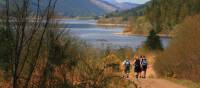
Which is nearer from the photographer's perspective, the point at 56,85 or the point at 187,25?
the point at 56,85

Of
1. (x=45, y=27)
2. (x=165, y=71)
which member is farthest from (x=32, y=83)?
(x=165, y=71)

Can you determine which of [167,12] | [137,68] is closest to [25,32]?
[137,68]

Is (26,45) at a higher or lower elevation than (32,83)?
higher

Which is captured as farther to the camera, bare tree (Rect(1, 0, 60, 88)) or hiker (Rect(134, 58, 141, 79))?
hiker (Rect(134, 58, 141, 79))

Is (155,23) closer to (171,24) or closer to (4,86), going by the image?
(171,24)

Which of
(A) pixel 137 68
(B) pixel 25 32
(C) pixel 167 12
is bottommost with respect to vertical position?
(A) pixel 137 68

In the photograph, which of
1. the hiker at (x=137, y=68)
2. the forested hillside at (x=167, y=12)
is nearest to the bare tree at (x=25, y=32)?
the hiker at (x=137, y=68)

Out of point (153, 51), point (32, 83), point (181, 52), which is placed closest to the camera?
point (32, 83)

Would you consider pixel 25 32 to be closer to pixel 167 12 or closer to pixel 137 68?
pixel 137 68

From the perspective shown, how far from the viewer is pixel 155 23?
6368 inches

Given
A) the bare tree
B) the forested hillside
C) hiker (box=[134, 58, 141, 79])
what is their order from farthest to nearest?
the forested hillside
hiker (box=[134, 58, 141, 79])
the bare tree

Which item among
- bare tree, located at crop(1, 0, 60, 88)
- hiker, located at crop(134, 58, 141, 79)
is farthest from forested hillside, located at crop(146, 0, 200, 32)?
bare tree, located at crop(1, 0, 60, 88)

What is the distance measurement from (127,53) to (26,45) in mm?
46311

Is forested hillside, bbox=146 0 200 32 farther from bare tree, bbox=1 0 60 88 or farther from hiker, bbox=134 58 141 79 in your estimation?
bare tree, bbox=1 0 60 88
